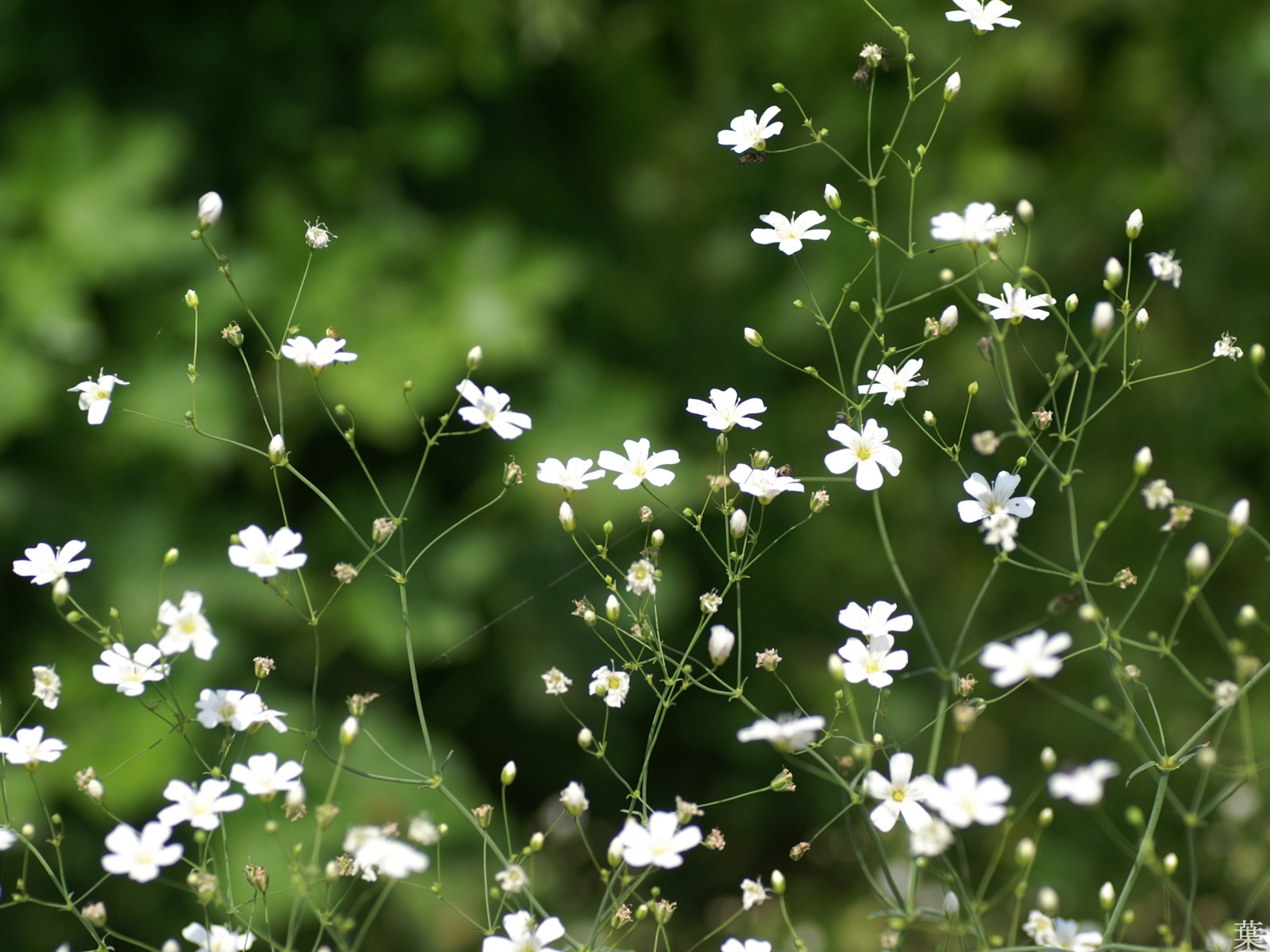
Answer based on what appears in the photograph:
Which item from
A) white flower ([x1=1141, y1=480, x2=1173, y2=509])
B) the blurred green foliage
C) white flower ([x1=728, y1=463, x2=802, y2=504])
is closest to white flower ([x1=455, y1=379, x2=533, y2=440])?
white flower ([x1=728, y1=463, x2=802, y2=504])

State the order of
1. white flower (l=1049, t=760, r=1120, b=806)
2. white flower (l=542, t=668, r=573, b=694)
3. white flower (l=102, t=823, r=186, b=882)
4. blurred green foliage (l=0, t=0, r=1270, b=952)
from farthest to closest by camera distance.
Result: 1. blurred green foliage (l=0, t=0, r=1270, b=952)
2. white flower (l=542, t=668, r=573, b=694)
3. white flower (l=102, t=823, r=186, b=882)
4. white flower (l=1049, t=760, r=1120, b=806)

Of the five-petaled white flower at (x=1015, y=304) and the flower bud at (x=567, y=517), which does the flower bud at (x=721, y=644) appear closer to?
the flower bud at (x=567, y=517)

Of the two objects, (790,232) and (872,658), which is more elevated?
(790,232)

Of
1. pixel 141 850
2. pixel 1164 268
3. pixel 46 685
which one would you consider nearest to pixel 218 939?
pixel 141 850

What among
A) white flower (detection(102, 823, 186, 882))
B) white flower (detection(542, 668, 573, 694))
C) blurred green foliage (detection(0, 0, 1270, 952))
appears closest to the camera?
white flower (detection(102, 823, 186, 882))

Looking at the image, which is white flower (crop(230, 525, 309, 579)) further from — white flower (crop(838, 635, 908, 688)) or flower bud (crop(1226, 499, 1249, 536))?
flower bud (crop(1226, 499, 1249, 536))

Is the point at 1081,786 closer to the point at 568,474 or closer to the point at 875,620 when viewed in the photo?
the point at 875,620
